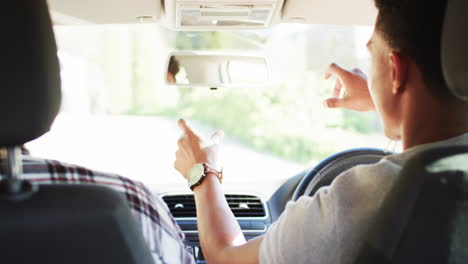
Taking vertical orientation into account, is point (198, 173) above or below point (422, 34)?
below

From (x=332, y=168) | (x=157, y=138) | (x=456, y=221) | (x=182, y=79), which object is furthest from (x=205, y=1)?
(x=157, y=138)

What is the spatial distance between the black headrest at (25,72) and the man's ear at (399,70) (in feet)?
3.40

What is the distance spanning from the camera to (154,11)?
294 centimetres

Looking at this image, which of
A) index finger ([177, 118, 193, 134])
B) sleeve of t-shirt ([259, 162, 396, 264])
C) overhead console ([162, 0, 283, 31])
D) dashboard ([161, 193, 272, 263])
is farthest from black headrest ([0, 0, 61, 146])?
dashboard ([161, 193, 272, 263])

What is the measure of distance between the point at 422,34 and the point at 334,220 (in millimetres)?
634

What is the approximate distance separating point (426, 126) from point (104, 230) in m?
1.04

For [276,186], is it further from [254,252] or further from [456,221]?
[456,221]

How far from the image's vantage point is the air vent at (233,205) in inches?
134

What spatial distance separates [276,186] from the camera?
354 centimetres

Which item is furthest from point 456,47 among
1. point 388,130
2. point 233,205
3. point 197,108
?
point 197,108

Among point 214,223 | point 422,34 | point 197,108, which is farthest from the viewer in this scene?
point 197,108

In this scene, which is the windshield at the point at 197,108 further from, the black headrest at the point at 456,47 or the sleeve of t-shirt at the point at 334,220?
the black headrest at the point at 456,47

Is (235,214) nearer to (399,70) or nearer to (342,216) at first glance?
(342,216)

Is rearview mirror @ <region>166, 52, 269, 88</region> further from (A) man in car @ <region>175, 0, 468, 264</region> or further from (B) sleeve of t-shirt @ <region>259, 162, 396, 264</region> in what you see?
(B) sleeve of t-shirt @ <region>259, 162, 396, 264</region>
